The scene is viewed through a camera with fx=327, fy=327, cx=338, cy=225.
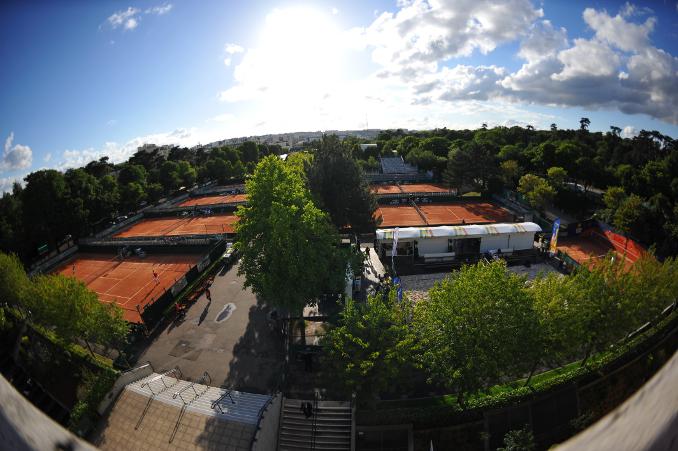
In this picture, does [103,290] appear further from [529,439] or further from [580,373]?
[580,373]

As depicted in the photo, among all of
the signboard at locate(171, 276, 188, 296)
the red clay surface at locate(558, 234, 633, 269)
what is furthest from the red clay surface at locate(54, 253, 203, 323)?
the red clay surface at locate(558, 234, 633, 269)

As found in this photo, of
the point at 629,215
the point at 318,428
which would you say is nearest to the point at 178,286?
the point at 318,428

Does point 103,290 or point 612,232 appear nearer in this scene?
point 103,290

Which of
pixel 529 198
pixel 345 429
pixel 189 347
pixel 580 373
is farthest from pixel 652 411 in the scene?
pixel 529 198

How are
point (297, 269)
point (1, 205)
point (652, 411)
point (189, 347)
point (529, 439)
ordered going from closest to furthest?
point (652, 411) < point (529, 439) < point (297, 269) < point (189, 347) < point (1, 205)

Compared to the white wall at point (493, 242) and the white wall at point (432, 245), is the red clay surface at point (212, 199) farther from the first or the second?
the white wall at point (493, 242)

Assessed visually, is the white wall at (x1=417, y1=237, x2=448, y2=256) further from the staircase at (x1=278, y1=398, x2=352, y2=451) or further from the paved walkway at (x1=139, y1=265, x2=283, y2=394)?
the staircase at (x1=278, y1=398, x2=352, y2=451)

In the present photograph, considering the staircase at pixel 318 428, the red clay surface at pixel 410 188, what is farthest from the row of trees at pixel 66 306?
the red clay surface at pixel 410 188
